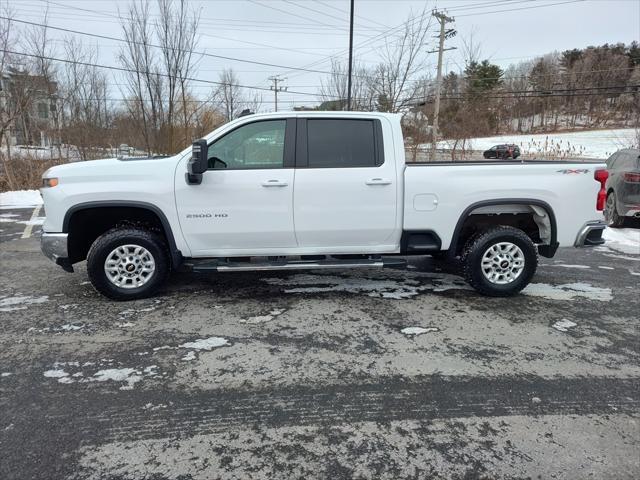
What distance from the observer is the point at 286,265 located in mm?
4656

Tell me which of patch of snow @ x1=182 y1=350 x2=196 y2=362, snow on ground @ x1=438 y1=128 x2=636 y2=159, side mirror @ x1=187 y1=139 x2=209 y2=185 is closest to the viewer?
patch of snow @ x1=182 y1=350 x2=196 y2=362

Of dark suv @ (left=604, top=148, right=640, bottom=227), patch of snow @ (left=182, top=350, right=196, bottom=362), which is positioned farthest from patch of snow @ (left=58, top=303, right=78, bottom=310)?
dark suv @ (left=604, top=148, right=640, bottom=227)

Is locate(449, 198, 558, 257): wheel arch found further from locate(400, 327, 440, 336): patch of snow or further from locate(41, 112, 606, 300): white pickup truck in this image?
locate(400, 327, 440, 336): patch of snow

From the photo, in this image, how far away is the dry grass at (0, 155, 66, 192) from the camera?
15523 millimetres

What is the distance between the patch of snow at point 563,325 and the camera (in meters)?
4.17

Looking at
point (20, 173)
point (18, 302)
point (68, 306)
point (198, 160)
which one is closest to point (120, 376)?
point (68, 306)

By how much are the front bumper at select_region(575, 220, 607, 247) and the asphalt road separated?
0.66 metres

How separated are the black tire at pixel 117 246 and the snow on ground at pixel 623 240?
7.60 m

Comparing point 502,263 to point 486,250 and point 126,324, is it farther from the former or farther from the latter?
point 126,324

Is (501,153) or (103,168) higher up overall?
(501,153)

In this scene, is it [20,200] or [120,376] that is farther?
[20,200]

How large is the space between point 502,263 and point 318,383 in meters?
2.83

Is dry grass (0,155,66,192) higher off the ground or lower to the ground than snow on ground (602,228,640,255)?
higher

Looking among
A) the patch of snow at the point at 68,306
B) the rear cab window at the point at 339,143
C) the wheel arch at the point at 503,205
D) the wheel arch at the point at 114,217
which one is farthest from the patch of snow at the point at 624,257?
the patch of snow at the point at 68,306
